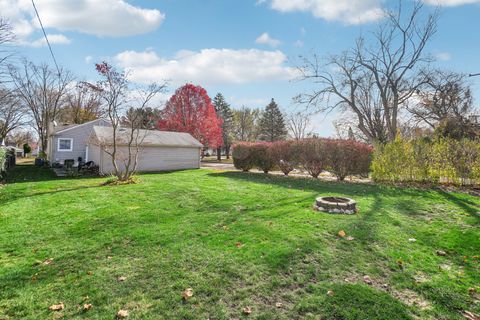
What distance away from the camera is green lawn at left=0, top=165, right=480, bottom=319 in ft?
9.21

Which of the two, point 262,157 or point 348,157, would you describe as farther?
point 262,157

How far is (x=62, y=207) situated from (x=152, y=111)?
31.3 meters

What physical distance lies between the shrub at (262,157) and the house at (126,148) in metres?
6.61

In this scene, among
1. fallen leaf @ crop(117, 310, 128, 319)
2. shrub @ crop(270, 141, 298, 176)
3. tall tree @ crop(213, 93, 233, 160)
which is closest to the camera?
fallen leaf @ crop(117, 310, 128, 319)

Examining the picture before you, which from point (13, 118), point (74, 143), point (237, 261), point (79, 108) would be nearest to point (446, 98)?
point (237, 261)

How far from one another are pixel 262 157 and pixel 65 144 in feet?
52.0

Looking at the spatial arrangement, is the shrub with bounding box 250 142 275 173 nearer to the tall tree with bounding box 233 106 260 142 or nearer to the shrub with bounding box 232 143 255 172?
the shrub with bounding box 232 143 255 172

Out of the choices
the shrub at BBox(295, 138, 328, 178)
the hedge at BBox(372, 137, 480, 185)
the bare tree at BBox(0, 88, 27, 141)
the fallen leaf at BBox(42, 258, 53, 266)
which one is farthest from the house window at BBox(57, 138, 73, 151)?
the hedge at BBox(372, 137, 480, 185)

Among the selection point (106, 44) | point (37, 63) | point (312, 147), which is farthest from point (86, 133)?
point (312, 147)

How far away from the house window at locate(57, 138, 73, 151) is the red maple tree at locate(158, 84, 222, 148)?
10820mm

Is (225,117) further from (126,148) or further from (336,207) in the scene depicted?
(336,207)

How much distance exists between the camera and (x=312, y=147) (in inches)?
529

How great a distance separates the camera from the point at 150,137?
1905cm

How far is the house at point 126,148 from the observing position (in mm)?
16625
